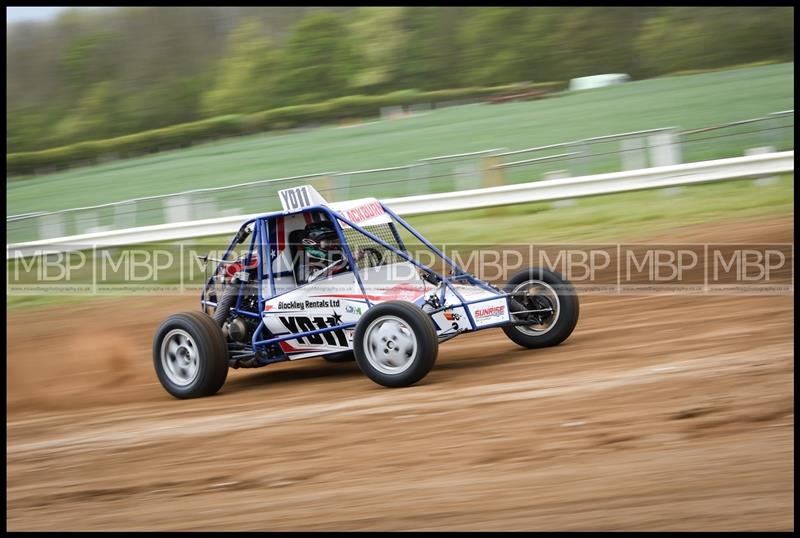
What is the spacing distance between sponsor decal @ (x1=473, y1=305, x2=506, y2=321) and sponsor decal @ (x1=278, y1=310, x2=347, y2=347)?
1.10 metres

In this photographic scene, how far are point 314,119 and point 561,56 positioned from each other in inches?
239

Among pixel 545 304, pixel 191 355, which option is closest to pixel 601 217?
pixel 545 304

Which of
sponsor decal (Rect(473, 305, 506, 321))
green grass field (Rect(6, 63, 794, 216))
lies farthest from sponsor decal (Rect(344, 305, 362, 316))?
green grass field (Rect(6, 63, 794, 216))

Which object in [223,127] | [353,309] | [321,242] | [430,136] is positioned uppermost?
[223,127]

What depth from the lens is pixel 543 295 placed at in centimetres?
787

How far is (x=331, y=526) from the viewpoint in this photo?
459cm

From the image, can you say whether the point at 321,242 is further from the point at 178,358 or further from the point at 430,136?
the point at 430,136

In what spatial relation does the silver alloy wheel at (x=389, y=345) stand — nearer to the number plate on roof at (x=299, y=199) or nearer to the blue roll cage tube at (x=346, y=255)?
the blue roll cage tube at (x=346, y=255)

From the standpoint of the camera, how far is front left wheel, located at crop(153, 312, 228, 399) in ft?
25.2

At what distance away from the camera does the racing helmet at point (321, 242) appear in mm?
7949

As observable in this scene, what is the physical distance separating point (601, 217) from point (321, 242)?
245 inches

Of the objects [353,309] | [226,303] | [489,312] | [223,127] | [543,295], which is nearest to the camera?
[489,312]

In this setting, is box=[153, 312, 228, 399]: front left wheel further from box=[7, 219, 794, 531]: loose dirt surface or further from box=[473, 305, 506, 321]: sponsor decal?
box=[473, 305, 506, 321]: sponsor decal

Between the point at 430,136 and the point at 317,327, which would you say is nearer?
the point at 317,327
